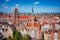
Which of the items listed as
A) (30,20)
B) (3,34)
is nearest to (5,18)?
(3,34)

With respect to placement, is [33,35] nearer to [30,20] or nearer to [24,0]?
[30,20]

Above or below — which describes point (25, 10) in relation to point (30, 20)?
above

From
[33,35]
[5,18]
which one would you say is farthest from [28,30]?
[5,18]

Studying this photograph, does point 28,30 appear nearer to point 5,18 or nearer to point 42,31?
point 42,31

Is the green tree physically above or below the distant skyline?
below

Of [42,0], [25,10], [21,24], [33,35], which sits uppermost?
[42,0]

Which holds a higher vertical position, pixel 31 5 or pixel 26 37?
pixel 31 5

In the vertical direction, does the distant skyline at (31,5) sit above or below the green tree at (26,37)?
above
